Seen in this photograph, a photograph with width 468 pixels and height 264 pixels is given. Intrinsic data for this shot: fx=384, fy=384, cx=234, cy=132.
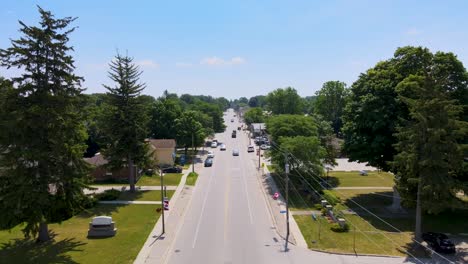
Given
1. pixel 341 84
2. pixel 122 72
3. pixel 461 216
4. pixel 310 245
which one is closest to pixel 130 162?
pixel 122 72

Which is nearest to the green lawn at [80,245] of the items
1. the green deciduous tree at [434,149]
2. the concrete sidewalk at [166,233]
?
the concrete sidewalk at [166,233]

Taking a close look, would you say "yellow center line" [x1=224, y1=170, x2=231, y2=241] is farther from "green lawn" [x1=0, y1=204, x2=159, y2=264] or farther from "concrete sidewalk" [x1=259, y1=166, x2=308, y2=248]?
"green lawn" [x1=0, y1=204, x2=159, y2=264]

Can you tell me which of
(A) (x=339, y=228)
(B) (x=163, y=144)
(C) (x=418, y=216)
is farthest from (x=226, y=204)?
(B) (x=163, y=144)

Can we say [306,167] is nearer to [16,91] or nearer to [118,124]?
[118,124]

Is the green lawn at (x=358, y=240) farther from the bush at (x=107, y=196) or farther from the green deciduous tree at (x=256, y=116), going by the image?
the green deciduous tree at (x=256, y=116)

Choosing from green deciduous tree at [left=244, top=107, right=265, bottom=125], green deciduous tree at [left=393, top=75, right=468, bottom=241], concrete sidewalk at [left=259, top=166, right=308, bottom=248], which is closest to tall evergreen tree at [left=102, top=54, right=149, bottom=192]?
concrete sidewalk at [left=259, top=166, right=308, bottom=248]

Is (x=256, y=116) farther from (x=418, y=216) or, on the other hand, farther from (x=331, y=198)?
(x=418, y=216)

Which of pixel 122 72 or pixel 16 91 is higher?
pixel 122 72
